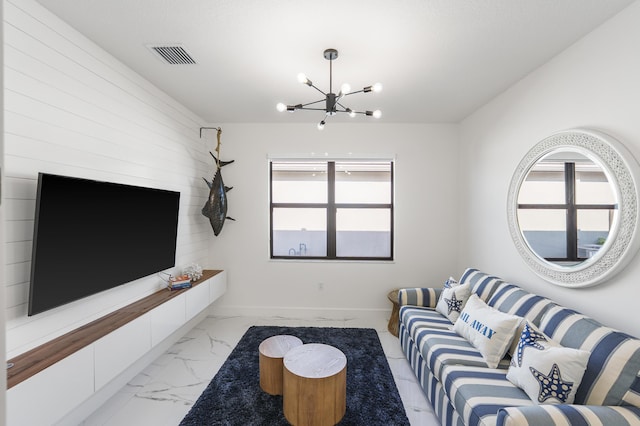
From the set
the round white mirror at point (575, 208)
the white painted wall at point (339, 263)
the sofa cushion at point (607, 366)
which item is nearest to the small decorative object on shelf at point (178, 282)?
the white painted wall at point (339, 263)

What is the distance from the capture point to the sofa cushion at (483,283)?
254cm

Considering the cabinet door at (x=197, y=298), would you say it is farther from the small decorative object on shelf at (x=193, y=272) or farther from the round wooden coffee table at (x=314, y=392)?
the round wooden coffee table at (x=314, y=392)

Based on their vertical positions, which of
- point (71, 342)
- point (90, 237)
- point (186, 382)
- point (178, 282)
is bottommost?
point (186, 382)

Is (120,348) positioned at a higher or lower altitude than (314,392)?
higher

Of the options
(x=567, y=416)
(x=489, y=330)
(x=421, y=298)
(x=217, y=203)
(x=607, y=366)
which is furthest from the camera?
(x=217, y=203)

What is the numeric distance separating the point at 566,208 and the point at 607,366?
1169 mm

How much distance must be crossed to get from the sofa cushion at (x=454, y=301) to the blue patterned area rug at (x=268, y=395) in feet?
2.50

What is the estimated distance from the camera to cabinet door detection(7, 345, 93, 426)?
1.31 meters

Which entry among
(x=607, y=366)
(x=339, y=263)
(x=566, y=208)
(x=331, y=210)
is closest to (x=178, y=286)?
(x=339, y=263)

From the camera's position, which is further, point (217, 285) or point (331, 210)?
point (331, 210)

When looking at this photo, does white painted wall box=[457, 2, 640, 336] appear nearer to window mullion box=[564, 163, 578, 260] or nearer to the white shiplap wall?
window mullion box=[564, 163, 578, 260]

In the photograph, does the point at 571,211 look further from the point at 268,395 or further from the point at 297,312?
the point at 297,312

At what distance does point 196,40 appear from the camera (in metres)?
2.06

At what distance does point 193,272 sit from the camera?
3.21 meters
